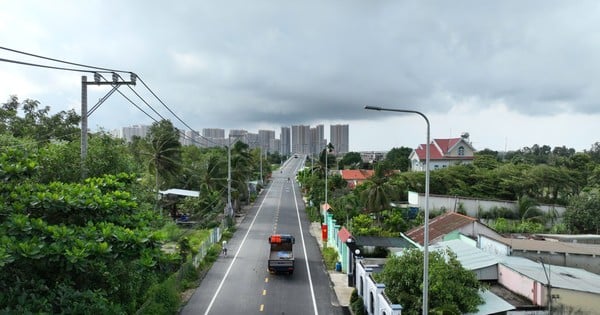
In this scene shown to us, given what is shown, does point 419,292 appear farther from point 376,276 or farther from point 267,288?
point 267,288

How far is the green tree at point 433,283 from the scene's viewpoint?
12922 millimetres

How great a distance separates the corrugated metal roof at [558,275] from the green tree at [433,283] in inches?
95.1

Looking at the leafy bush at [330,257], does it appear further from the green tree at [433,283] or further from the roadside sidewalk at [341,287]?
the green tree at [433,283]

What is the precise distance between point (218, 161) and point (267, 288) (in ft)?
80.7

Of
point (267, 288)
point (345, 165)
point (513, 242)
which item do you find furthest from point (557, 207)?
point (345, 165)

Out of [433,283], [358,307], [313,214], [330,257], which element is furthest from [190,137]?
[433,283]

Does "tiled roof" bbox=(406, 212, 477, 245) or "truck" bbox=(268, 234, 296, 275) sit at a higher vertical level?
"tiled roof" bbox=(406, 212, 477, 245)

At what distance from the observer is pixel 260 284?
21.5 metres

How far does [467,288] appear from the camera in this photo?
43.2 feet

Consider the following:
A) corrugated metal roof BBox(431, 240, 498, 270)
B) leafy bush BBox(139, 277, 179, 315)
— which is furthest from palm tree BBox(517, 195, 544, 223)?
leafy bush BBox(139, 277, 179, 315)

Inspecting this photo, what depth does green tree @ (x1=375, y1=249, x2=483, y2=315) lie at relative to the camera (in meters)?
12.9

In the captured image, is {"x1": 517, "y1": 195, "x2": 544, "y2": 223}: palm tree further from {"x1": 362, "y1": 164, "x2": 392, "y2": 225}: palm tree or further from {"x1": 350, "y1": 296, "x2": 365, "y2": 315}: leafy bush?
{"x1": 350, "y1": 296, "x2": 365, "y2": 315}: leafy bush

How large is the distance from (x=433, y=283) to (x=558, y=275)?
5035mm

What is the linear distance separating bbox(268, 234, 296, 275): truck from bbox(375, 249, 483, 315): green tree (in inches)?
342
